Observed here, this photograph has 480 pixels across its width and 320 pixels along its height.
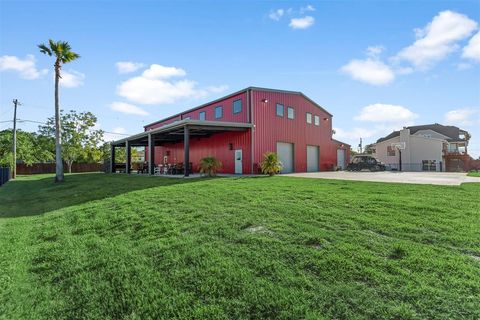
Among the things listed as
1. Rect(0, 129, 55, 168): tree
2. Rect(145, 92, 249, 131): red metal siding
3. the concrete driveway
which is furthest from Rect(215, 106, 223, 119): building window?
Rect(0, 129, 55, 168): tree

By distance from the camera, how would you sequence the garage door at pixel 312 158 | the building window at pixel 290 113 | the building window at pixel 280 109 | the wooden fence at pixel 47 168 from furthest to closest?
the wooden fence at pixel 47 168 < the garage door at pixel 312 158 < the building window at pixel 290 113 < the building window at pixel 280 109

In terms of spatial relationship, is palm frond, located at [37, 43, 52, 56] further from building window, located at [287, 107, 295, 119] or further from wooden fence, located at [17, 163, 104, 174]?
wooden fence, located at [17, 163, 104, 174]

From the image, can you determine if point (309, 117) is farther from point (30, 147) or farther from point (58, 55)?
point (30, 147)

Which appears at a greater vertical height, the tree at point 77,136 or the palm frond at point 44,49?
the palm frond at point 44,49

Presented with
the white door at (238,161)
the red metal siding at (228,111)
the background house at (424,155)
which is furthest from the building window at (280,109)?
the background house at (424,155)

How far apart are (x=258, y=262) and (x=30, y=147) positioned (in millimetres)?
38735

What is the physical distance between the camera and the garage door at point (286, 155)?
1844cm

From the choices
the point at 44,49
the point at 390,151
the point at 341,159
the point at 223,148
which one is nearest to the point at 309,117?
the point at 341,159

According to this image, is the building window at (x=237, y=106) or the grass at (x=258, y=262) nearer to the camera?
the grass at (x=258, y=262)

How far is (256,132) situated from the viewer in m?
16.8

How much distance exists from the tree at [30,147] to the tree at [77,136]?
138 cm

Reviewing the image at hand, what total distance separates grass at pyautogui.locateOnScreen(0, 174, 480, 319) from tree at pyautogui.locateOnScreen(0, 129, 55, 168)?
102ft

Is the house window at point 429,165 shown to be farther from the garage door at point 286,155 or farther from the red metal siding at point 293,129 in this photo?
the garage door at point 286,155

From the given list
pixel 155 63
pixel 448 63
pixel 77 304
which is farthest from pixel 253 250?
pixel 155 63
